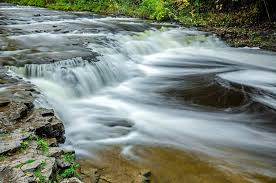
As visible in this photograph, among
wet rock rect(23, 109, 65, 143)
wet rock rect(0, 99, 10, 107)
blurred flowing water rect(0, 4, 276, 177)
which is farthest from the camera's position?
blurred flowing water rect(0, 4, 276, 177)

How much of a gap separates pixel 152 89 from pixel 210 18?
9.62 m

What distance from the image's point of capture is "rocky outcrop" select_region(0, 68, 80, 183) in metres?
3.95

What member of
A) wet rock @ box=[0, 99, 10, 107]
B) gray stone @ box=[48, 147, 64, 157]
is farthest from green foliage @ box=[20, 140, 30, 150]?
wet rock @ box=[0, 99, 10, 107]

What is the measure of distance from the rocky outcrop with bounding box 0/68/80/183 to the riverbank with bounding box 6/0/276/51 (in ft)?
30.8

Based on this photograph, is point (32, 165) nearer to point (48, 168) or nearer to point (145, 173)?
point (48, 168)

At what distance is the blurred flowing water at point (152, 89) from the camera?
A: 20.2ft

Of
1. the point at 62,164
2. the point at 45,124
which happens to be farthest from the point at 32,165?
the point at 45,124

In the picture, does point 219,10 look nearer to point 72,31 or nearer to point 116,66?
point 72,31

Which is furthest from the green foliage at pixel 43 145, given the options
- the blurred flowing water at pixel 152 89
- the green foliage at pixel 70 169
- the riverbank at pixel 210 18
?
the riverbank at pixel 210 18

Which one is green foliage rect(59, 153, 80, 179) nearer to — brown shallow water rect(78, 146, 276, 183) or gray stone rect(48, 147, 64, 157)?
gray stone rect(48, 147, 64, 157)

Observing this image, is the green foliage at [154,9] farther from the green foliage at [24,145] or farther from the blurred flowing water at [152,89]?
the green foliage at [24,145]

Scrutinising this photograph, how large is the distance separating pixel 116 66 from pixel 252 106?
4.07 metres

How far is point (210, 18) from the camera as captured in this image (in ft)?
57.2

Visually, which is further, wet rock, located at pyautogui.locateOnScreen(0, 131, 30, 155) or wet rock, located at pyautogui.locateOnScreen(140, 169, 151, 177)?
wet rock, located at pyautogui.locateOnScreen(140, 169, 151, 177)
